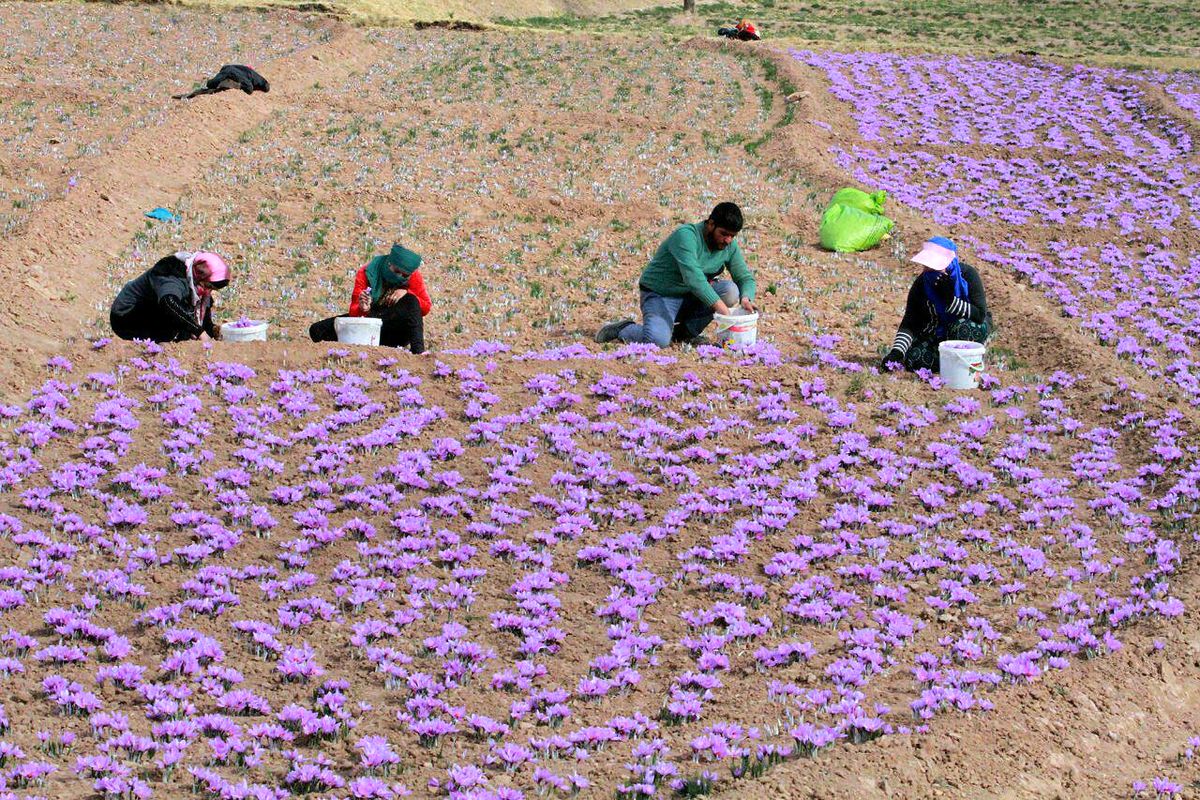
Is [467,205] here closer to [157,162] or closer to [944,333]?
[157,162]

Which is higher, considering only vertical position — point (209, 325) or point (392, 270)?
point (392, 270)

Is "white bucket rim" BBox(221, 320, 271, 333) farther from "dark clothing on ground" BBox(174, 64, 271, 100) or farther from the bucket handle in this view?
"dark clothing on ground" BBox(174, 64, 271, 100)

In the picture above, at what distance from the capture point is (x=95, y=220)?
61.1ft

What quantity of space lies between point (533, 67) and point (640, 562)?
88.4ft

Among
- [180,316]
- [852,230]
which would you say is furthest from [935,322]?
[180,316]

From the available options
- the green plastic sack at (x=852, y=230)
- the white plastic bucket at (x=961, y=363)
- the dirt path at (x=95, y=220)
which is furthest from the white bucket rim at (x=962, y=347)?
the dirt path at (x=95, y=220)

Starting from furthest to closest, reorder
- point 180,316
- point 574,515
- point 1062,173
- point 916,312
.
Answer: point 1062,173, point 916,312, point 180,316, point 574,515

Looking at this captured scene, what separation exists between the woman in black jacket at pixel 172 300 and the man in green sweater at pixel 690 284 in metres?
4.34

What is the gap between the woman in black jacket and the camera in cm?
1287

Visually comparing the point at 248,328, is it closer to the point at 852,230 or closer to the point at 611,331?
the point at 611,331

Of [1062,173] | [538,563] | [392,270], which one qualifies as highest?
[392,270]

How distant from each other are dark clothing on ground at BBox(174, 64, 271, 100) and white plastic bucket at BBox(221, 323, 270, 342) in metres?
15.4

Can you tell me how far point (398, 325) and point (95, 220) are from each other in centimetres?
721

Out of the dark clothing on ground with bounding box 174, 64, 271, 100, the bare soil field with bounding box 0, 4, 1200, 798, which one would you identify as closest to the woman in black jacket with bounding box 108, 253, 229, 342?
the bare soil field with bounding box 0, 4, 1200, 798
